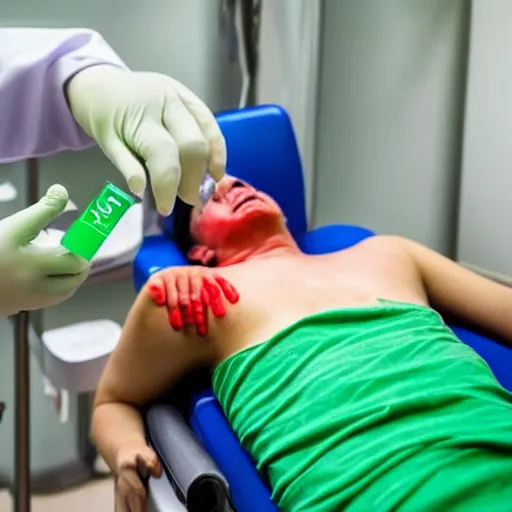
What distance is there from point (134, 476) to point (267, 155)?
0.80 meters

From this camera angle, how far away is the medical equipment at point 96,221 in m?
0.92

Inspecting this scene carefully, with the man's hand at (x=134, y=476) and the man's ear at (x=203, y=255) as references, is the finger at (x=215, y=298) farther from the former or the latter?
the man's hand at (x=134, y=476)

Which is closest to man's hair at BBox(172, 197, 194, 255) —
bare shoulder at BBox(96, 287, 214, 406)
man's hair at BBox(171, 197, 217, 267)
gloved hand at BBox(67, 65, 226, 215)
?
man's hair at BBox(171, 197, 217, 267)

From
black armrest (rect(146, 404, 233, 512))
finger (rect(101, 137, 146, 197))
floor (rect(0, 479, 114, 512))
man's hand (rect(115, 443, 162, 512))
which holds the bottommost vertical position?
floor (rect(0, 479, 114, 512))

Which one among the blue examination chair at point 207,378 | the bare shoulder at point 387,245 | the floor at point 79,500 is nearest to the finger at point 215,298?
the blue examination chair at point 207,378

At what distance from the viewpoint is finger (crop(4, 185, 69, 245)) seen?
3.03 feet

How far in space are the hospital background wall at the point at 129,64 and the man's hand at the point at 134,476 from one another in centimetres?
64

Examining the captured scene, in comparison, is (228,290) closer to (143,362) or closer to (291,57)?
(143,362)

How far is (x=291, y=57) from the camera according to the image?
6.78 ft

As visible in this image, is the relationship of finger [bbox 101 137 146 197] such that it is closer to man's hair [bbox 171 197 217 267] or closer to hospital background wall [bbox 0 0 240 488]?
man's hair [bbox 171 197 217 267]

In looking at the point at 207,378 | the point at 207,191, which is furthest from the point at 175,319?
the point at 207,191

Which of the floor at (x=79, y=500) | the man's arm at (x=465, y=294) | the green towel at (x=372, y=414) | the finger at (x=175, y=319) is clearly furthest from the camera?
the floor at (x=79, y=500)

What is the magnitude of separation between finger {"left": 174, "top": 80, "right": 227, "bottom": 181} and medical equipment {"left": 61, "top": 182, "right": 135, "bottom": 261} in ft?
0.36

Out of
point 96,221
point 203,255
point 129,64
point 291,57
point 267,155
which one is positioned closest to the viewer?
point 96,221
